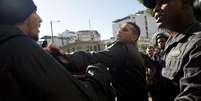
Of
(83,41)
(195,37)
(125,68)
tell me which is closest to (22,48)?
(195,37)

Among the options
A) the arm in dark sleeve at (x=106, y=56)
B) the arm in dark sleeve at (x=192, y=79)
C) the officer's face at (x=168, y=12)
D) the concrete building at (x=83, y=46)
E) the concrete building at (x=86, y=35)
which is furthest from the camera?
the concrete building at (x=86, y=35)

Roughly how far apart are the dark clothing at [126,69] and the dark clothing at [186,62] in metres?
1.04

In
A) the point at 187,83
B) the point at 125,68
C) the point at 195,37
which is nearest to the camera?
the point at 187,83

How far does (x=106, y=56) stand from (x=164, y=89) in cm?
118

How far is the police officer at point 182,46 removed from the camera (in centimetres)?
218

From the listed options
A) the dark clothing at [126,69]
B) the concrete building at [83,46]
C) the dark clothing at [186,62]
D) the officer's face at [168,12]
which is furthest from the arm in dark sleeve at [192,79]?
the concrete building at [83,46]

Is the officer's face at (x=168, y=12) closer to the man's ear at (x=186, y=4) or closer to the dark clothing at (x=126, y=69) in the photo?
the man's ear at (x=186, y=4)

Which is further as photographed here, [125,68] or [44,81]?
[125,68]

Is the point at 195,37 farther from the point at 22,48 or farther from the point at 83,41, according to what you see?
the point at 83,41

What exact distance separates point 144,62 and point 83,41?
53.4 meters

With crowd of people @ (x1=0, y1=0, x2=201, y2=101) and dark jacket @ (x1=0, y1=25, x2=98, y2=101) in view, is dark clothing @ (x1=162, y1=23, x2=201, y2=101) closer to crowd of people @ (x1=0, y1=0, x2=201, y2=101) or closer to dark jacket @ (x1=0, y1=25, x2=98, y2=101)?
crowd of people @ (x1=0, y1=0, x2=201, y2=101)

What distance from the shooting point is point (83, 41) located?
57.3 metres

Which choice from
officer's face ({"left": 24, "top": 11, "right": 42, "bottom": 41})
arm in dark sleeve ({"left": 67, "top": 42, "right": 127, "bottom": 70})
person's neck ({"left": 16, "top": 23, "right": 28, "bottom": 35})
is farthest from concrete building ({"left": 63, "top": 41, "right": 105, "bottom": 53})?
person's neck ({"left": 16, "top": 23, "right": 28, "bottom": 35})

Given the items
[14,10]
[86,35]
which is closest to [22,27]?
[14,10]
